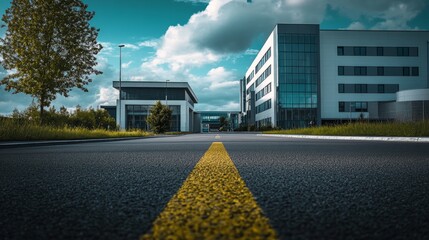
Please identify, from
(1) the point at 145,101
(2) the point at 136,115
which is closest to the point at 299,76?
(1) the point at 145,101

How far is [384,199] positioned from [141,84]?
74872 mm

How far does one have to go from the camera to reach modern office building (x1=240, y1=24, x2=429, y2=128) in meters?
54.9

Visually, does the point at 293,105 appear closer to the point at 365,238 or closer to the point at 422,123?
the point at 422,123

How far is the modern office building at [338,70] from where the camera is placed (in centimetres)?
5488

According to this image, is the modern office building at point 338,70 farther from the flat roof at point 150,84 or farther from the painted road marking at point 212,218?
the painted road marking at point 212,218

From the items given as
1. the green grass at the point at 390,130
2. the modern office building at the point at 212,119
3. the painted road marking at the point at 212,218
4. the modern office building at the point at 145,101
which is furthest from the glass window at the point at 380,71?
the modern office building at the point at 212,119

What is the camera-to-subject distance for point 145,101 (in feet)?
244

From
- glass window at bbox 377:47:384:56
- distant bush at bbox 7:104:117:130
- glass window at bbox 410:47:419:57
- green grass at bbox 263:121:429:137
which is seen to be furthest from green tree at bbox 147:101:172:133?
glass window at bbox 410:47:419:57

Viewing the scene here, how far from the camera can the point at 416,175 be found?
338 cm

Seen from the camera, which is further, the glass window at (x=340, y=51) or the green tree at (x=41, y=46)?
the glass window at (x=340, y=51)

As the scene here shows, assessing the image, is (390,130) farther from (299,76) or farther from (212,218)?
(299,76)

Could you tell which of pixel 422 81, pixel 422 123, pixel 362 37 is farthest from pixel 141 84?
pixel 422 123

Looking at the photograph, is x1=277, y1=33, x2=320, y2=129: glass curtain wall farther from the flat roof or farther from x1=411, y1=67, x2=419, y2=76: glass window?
the flat roof

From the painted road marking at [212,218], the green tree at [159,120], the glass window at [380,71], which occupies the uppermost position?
the glass window at [380,71]
